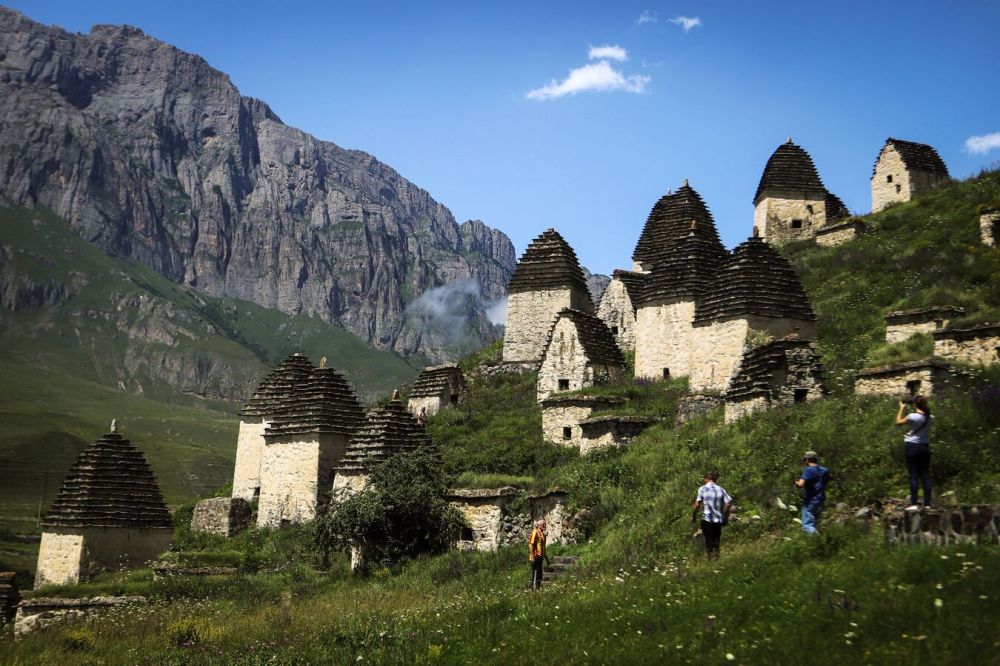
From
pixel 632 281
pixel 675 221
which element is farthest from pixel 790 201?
pixel 632 281

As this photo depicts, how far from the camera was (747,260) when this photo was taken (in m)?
33.8

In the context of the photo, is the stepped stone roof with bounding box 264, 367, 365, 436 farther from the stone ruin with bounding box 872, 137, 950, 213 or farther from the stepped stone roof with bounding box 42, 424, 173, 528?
the stone ruin with bounding box 872, 137, 950, 213

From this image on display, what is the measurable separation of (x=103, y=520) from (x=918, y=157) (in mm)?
44518

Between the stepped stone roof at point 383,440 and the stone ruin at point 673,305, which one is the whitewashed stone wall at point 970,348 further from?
the stepped stone roof at point 383,440

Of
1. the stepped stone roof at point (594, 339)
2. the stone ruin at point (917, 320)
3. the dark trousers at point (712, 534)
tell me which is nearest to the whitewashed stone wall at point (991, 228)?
the stone ruin at point (917, 320)

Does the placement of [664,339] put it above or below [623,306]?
below

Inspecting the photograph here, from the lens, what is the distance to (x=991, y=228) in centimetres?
4034

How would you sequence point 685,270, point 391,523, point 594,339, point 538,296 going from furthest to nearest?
point 538,296 → point 594,339 → point 685,270 → point 391,523

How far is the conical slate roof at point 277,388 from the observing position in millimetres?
41000

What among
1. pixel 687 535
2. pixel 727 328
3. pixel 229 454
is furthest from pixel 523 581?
pixel 229 454

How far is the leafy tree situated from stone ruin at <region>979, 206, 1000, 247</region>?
79.0ft

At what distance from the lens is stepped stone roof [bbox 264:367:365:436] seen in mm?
35969

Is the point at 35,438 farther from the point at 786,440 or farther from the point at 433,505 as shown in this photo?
the point at 786,440

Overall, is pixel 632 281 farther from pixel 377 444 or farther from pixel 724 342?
pixel 377 444
